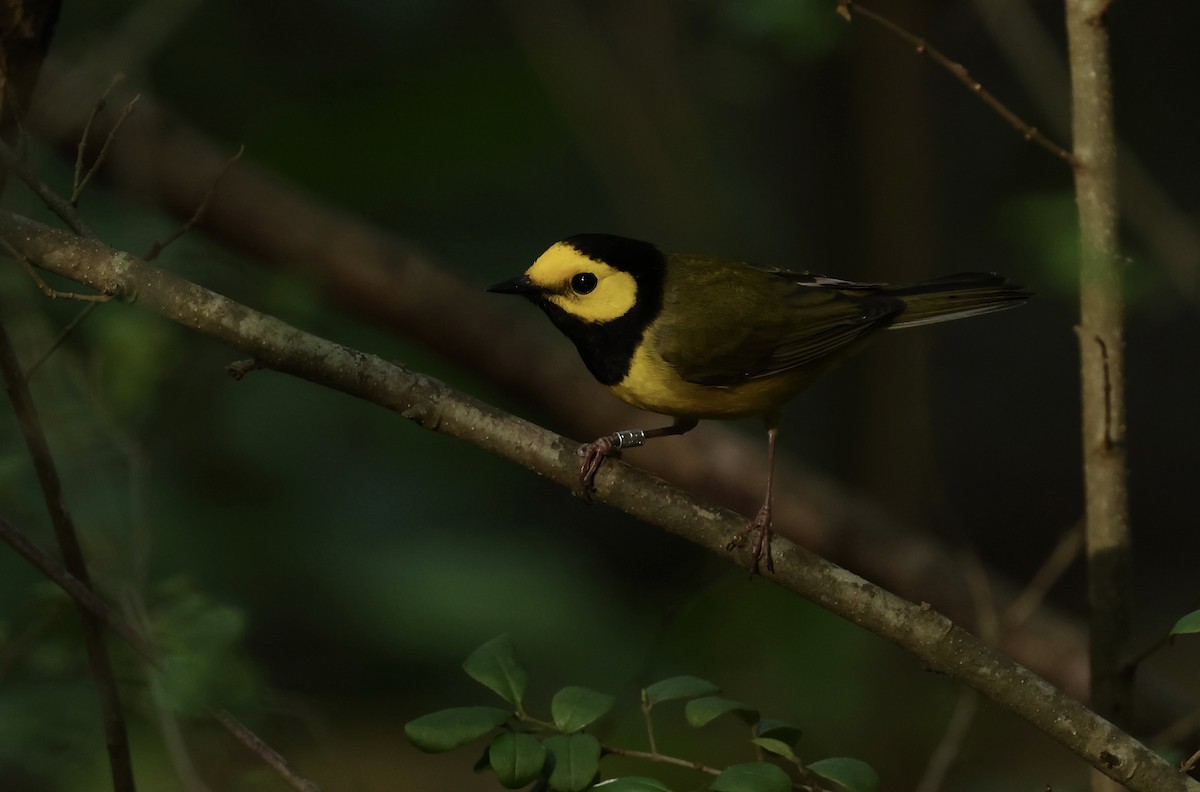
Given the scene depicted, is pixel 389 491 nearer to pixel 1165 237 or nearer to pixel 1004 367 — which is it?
pixel 1165 237

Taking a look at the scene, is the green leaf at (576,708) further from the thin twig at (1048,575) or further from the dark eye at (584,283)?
the thin twig at (1048,575)

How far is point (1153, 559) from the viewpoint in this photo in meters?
8.45

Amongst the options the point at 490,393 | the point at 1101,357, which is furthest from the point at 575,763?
the point at 490,393

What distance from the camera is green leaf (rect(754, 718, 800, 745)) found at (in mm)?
1997

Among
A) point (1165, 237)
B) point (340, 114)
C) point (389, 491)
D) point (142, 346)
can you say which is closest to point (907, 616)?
point (142, 346)

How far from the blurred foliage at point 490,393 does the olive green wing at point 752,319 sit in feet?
1.88

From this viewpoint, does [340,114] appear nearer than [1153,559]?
Yes

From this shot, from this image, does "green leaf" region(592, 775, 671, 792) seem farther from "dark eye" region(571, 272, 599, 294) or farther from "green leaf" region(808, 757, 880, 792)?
"dark eye" region(571, 272, 599, 294)

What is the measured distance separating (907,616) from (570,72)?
4853mm

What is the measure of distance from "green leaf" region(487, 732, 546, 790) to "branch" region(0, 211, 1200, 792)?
0.58 m

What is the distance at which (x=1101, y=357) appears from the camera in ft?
8.86

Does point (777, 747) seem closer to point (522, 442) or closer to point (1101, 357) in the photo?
point (522, 442)

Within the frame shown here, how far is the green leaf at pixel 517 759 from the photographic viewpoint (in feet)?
5.81

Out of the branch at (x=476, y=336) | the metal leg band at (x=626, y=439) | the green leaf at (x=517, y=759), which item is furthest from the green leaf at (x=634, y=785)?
the branch at (x=476, y=336)
